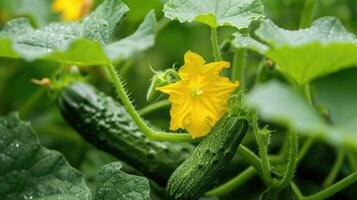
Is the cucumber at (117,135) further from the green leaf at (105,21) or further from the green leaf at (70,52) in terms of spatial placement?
the green leaf at (70,52)

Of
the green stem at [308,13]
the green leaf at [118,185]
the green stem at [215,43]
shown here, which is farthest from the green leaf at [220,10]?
the green stem at [308,13]

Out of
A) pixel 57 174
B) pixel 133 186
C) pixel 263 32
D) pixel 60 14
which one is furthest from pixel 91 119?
pixel 60 14

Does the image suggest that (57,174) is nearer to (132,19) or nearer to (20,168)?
(20,168)

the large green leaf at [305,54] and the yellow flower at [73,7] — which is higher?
the large green leaf at [305,54]

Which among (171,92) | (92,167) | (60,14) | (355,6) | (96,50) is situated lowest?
(92,167)

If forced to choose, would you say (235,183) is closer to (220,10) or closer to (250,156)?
(250,156)

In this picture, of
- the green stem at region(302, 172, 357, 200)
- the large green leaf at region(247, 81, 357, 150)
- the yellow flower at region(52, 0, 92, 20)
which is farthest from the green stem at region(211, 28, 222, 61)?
the yellow flower at region(52, 0, 92, 20)

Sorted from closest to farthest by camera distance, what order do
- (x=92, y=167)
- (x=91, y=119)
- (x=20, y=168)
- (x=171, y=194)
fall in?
(x=171, y=194), (x=20, y=168), (x=91, y=119), (x=92, y=167)
